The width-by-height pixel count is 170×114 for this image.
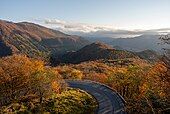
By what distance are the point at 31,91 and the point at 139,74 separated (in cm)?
4068

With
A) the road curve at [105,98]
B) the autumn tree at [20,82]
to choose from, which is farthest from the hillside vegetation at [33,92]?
the road curve at [105,98]

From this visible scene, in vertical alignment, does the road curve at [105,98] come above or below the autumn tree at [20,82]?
below

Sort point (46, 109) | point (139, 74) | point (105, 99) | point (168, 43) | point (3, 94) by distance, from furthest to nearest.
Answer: point (139, 74) < point (105, 99) < point (3, 94) < point (46, 109) < point (168, 43)

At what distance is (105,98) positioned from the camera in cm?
8406

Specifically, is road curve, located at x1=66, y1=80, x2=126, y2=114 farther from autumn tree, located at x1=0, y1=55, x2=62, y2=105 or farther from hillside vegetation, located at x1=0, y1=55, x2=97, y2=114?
autumn tree, located at x1=0, y1=55, x2=62, y2=105

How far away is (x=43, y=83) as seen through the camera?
7731 centimetres

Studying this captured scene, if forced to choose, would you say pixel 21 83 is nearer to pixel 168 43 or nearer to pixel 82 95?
pixel 82 95

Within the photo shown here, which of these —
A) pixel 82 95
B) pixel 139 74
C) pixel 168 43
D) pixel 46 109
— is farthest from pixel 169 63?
pixel 139 74

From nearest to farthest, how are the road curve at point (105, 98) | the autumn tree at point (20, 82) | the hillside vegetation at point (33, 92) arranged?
the road curve at point (105, 98) → the hillside vegetation at point (33, 92) → the autumn tree at point (20, 82)

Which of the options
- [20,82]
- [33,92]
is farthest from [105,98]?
[20,82]

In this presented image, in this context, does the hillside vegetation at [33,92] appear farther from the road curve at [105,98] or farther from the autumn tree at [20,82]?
the road curve at [105,98]

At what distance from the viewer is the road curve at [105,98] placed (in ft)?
231

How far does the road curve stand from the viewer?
231 ft

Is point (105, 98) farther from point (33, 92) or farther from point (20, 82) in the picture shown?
point (20, 82)
